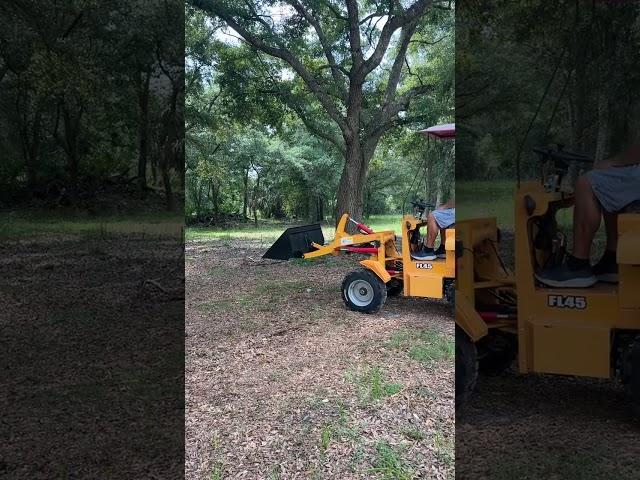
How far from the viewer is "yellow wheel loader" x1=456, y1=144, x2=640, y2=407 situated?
1.08m

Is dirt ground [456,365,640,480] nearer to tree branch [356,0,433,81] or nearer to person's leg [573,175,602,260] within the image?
person's leg [573,175,602,260]

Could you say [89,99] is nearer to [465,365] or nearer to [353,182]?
[465,365]

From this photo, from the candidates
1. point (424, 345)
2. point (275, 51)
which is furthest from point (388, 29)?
point (424, 345)

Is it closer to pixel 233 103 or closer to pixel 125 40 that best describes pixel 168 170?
pixel 125 40

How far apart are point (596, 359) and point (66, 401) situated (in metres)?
1.28

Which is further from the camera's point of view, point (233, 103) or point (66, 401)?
point (233, 103)

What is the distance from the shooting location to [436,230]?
17.5 ft

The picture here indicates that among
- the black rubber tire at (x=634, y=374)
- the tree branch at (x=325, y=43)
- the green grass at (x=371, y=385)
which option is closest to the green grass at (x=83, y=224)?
the black rubber tire at (x=634, y=374)

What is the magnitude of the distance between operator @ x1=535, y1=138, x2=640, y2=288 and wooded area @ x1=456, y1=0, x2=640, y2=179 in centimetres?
4

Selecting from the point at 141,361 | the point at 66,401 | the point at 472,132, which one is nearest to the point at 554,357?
the point at 472,132

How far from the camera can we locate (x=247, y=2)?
37.2 ft

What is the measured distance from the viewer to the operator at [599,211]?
100 cm

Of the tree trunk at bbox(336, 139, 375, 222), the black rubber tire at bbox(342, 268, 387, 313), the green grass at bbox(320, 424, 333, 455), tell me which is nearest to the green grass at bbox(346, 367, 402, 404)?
the green grass at bbox(320, 424, 333, 455)

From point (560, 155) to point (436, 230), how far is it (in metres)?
4.31
